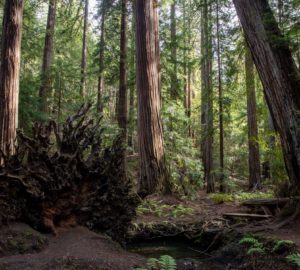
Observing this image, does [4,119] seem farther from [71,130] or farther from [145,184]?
[145,184]

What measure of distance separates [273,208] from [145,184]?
3801mm

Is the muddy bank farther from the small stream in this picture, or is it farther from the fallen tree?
the fallen tree

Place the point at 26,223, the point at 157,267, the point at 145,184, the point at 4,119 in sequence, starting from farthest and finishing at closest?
the point at 145,184 < the point at 4,119 < the point at 26,223 < the point at 157,267

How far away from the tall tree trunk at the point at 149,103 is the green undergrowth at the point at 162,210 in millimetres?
525

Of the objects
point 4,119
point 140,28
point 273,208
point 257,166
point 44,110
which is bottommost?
point 273,208

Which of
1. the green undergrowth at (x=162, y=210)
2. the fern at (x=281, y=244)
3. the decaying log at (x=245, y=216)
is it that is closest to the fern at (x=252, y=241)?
the fern at (x=281, y=244)

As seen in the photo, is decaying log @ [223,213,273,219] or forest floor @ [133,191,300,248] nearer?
forest floor @ [133,191,300,248]

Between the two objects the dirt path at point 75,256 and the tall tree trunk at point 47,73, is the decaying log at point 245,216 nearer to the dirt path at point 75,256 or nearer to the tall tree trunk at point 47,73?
the dirt path at point 75,256

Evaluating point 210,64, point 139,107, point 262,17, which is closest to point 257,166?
point 210,64

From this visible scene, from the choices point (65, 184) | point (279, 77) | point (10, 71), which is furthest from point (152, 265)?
point (10, 71)

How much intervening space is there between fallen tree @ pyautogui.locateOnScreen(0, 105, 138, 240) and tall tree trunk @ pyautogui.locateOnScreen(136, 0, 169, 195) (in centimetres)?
333

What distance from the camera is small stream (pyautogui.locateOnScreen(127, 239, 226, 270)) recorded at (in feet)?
17.0

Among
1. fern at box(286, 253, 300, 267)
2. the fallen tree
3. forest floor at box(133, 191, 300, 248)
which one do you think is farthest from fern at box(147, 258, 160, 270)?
forest floor at box(133, 191, 300, 248)

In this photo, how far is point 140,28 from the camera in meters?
10.7
